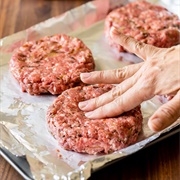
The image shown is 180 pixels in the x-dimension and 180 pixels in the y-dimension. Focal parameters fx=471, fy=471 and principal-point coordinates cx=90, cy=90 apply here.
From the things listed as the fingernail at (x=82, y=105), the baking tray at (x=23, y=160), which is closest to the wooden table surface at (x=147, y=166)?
the baking tray at (x=23, y=160)

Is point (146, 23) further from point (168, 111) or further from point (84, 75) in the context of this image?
point (168, 111)

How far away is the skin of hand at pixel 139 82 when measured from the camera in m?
2.64

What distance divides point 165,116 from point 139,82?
36 centimetres

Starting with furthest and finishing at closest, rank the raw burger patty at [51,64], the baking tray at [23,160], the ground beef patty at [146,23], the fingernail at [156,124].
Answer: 1. the ground beef patty at [146,23]
2. the raw burger patty at [51,64]
3. the baking tray at [23,160]
4. the fingernail at [156,124]

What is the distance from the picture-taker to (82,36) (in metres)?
3.85

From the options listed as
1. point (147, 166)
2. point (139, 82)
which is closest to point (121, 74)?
point (139, 82)

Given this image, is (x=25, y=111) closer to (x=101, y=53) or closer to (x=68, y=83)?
(x=68, y=83)

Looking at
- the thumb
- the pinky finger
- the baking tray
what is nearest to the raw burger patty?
the thumb

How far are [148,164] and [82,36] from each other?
4.73 feet

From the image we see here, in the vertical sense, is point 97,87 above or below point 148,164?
above

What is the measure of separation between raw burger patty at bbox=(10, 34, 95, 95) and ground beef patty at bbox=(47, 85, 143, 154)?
27cm

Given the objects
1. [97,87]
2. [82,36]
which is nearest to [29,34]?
[82,36]

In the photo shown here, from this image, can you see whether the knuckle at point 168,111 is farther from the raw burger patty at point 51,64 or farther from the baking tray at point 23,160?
the raw burger patty at point 51,64

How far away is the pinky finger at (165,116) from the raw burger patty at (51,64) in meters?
0.93
